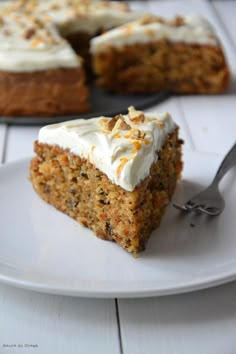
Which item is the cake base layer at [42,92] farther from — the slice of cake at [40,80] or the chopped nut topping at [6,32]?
the chopped nut topping at [6,32]

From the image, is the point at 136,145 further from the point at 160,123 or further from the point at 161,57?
the point at 161,57

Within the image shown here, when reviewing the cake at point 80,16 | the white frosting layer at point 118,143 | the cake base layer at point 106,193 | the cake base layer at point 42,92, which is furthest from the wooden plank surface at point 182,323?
the cake at point 80,16

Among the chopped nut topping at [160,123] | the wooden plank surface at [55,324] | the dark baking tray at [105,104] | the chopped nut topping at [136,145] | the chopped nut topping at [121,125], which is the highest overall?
the chopped nut topping at [136,145]

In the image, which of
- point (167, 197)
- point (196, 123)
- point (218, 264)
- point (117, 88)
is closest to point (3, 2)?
point (117, 88)

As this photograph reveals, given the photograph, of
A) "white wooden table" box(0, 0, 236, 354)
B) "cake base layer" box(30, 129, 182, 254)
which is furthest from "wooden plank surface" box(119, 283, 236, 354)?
"cake base layer" box(30, 129, 182, 254)

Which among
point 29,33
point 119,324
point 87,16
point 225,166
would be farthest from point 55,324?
point 87,16

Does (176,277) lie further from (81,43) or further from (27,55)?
(81,43)
